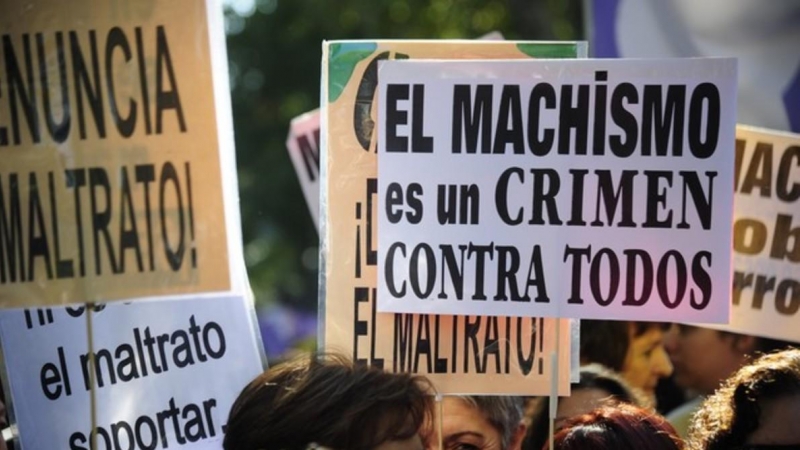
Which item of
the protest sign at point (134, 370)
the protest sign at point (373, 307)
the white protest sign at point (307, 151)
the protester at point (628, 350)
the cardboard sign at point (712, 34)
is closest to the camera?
the protest sign at point (373, 307)

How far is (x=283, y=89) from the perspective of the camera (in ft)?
65.6

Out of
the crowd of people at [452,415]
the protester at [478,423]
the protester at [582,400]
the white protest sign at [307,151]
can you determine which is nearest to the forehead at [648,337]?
the protester at [582,400]

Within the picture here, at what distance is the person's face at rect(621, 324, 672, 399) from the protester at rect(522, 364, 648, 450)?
54cm

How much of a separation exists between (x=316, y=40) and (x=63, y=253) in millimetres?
15871

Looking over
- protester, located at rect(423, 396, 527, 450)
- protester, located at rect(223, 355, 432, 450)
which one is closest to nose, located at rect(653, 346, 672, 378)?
protester, located at rect(423, 396, 527, 450)

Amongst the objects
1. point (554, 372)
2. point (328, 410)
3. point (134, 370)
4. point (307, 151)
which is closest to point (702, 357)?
point (307, 151)

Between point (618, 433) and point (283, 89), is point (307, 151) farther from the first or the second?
point (283, 89)

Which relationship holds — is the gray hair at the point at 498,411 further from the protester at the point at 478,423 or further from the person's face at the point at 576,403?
the person's face at the point at 576,403

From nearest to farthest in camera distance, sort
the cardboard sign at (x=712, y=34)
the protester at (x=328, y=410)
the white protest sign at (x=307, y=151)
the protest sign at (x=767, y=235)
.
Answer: the protester at (x=328, y=410) → the protest sign at (x=767, y=235) → the white protest sign at (x=307, y=151) → the cardboard sign at (x=712, y=34)

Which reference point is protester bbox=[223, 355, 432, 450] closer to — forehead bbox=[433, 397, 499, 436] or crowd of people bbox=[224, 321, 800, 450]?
crowd of people bbox=[224, 321, 800, 450]

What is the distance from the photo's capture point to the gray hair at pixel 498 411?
13.1 ft

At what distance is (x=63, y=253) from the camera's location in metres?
3.39

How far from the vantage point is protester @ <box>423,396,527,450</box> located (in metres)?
3.96

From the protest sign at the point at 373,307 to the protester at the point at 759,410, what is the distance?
40 cm
